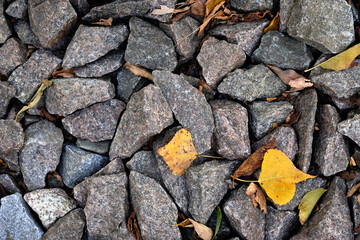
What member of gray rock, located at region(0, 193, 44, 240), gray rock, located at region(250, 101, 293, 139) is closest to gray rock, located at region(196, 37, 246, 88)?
gray rock, located at region(250, 101, 293, 139)

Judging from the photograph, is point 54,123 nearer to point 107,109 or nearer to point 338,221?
point 107,109

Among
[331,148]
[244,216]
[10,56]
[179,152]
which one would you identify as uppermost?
[10,56]

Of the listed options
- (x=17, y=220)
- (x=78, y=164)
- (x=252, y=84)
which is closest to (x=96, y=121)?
(x=78, y=164)

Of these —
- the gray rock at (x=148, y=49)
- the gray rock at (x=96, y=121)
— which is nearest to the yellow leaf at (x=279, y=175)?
the gray rock at (x=148, y=49)

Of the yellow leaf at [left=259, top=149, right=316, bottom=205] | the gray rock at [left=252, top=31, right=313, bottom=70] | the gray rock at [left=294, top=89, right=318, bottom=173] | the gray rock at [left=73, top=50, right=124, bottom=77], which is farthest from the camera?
the gray rock at [left=73, top=50, right=124, bottom=77]

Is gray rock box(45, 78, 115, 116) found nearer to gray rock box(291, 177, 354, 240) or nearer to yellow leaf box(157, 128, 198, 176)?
yellow leaf box(157, 128, 198, 176)

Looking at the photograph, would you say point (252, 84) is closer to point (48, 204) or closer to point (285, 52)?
point (285, 52)

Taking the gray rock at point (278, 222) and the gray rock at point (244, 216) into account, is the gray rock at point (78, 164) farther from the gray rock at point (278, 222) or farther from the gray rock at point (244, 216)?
the gray rock at point (278, 222)
